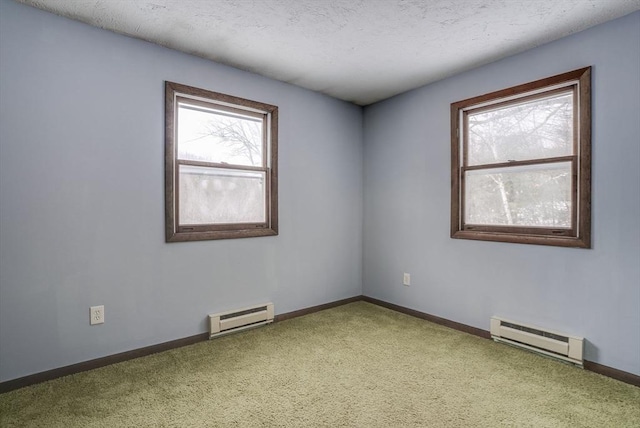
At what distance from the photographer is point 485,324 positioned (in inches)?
116

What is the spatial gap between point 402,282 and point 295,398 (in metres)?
2.04

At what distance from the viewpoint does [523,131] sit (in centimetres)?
276

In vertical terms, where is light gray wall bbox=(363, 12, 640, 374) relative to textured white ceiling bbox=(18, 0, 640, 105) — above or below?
below

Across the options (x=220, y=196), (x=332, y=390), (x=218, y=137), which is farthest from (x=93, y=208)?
(x=332, y=390)

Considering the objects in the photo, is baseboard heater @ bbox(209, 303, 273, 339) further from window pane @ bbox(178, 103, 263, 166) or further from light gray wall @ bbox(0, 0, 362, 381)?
window pane @ bbox(178, 103, 263, 166)

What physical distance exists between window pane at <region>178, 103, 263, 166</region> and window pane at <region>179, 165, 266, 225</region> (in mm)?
122

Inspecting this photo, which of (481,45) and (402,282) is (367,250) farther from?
(481,45)

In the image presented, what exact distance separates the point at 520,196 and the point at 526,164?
0.27m

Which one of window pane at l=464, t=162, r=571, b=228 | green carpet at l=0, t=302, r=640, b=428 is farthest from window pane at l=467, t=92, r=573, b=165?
green carpet at l=0, t=302, r=640, b=428

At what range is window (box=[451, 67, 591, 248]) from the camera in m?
2.42

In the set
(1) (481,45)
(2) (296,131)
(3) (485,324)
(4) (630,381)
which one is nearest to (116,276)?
(2) (296,131)

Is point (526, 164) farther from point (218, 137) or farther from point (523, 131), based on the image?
point (218, 137)

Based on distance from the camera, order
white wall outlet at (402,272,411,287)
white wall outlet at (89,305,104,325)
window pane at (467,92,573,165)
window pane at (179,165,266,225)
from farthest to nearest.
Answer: white wall outlet at (402,272,411,287)
window pane at (179,165,266,225)
window pane at (467,92,573,165)
white wall outlet at (89,305,104,325)

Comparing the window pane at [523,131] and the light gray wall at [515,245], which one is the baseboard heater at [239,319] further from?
the window pane at [523,131]
